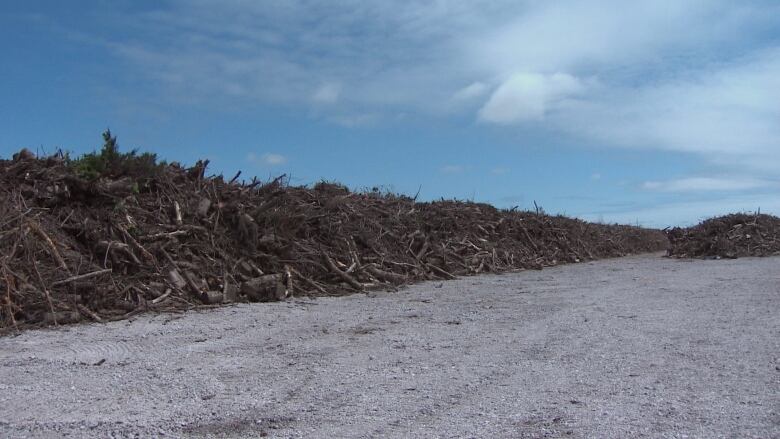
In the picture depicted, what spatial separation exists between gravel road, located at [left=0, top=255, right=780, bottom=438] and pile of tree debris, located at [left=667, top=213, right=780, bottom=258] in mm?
11877

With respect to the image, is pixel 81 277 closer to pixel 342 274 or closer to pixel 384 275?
pixel 342 274

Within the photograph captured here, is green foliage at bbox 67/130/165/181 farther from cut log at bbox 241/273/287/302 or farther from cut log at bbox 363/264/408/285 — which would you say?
cut log at bbox 363/264/408/285

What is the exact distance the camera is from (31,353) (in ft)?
16.8

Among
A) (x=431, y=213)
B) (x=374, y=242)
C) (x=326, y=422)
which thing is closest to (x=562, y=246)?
(x=431, y=213)

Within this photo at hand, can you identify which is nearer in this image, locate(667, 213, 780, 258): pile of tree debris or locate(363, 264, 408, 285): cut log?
locate(363, 264, 408, 285): cut log

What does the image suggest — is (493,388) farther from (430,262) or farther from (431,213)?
(431,213)

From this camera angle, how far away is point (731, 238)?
19031 millimetres

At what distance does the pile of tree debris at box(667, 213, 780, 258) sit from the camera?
60.2ft

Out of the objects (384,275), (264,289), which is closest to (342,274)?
(384,275)

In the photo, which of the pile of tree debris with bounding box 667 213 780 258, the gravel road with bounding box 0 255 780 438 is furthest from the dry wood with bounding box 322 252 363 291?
the pile of tree debris with bounding box 667 213 780 258

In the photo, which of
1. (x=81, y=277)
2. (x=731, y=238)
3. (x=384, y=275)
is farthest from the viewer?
(x=731, y=238)

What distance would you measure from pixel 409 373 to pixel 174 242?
5.14 meters

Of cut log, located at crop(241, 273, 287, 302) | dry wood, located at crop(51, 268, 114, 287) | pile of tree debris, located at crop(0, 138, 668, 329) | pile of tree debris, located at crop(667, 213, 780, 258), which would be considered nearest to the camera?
dry wood, located at crop(51, 268, 114, 287)

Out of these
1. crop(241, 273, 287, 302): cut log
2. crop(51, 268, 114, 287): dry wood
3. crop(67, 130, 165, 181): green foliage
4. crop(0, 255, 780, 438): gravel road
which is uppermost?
crop(67, 130, 165, 181): green foliage
